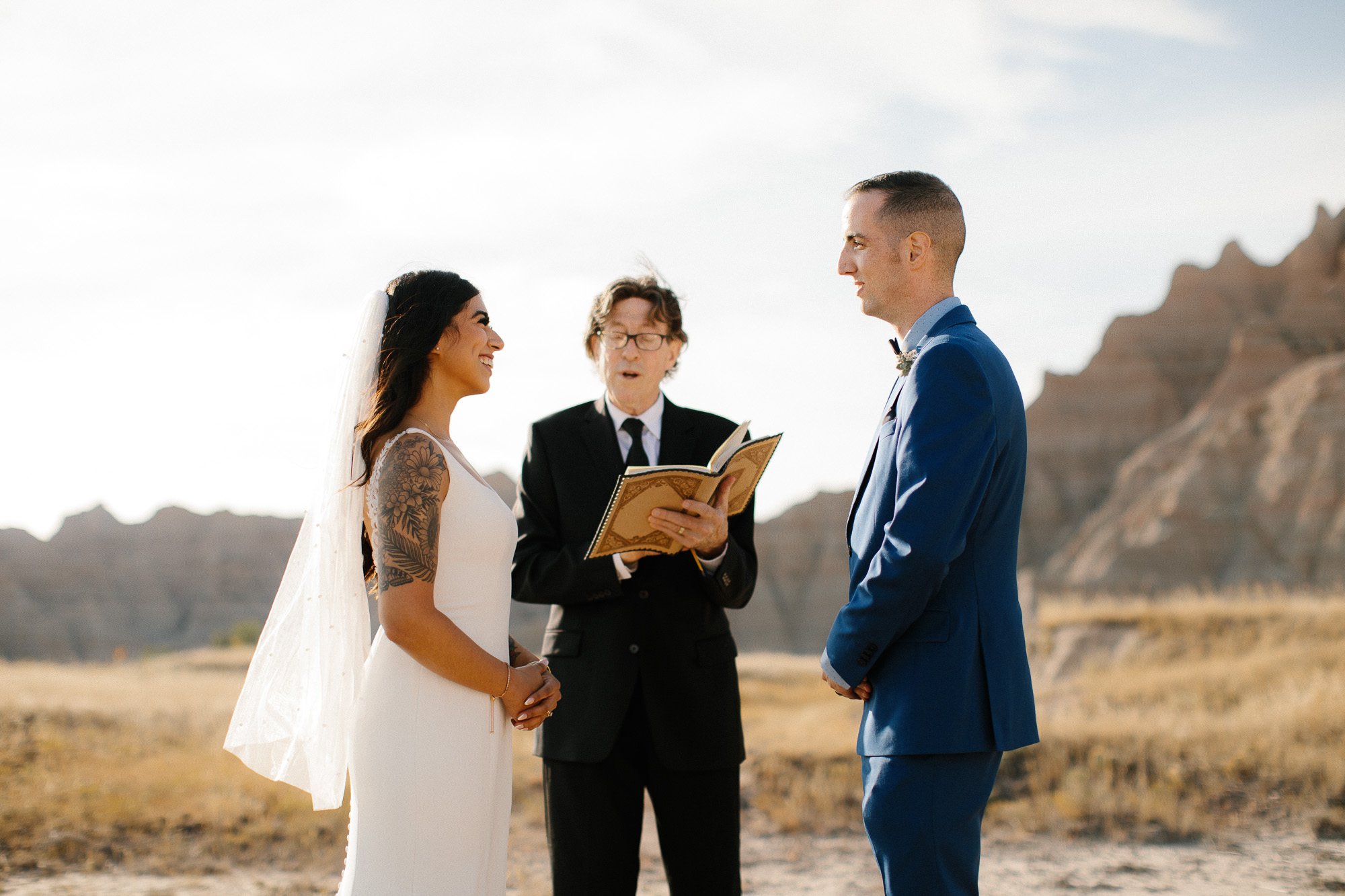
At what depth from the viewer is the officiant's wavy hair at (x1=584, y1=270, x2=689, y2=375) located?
4102 millimetres

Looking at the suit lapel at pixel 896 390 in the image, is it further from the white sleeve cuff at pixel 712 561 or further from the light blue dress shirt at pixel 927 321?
the white sleeve cuff at pixel 712 561

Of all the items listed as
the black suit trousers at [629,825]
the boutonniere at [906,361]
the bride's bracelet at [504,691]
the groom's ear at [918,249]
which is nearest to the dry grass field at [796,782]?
the black suit trousers at [629,825]

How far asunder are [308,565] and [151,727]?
27.3 feet

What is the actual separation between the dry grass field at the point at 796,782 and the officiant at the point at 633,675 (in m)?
2.76

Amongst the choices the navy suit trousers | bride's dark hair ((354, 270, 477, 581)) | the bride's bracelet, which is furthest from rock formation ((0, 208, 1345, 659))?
bride's dark hair ((354, 270, 477, 581))

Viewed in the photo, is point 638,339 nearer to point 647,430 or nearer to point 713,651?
point 647,430

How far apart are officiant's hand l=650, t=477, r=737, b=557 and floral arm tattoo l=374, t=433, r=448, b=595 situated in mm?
751

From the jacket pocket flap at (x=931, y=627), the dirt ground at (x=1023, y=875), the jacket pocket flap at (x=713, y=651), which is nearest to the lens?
the jacket pocket flap at (x=931, y=627)

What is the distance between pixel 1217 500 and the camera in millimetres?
43812

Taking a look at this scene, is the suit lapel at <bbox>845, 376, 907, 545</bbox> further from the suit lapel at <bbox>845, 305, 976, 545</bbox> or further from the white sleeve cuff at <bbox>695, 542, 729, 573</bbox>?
the white sleeve cuff at <bbox>695, 542, 729, 573</bbox>

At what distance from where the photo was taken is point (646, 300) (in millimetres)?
4105

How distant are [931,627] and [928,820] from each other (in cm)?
50

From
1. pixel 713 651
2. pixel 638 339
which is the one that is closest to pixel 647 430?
pixel 638 339

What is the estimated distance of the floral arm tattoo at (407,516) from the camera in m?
2.84
